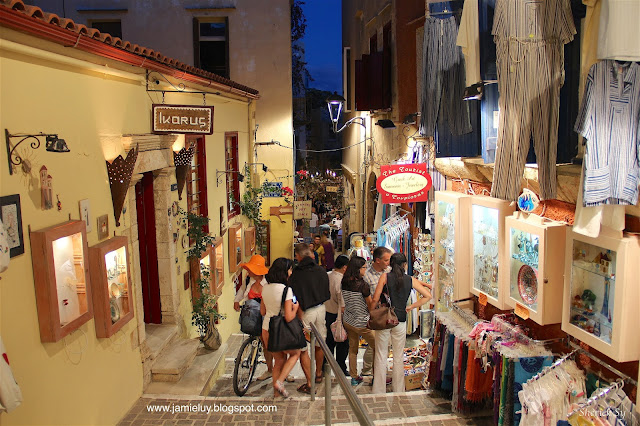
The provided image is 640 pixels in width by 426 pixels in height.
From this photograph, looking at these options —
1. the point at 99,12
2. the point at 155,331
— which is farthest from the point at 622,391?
the point at 99,12

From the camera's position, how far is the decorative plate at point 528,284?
204 inches

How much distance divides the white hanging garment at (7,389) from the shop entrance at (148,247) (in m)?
4.14

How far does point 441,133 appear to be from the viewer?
728cm

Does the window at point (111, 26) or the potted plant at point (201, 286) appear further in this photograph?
the window at point (111, 26)

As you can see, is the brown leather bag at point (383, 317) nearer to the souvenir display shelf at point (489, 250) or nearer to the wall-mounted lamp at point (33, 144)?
the souvenir display shelf at point (489, 250)

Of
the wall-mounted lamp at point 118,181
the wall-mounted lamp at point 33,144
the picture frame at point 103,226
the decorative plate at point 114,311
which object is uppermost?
the wall-mounted lamp at point 33,144

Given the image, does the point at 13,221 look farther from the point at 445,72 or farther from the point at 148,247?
Answer: the point at 445,72

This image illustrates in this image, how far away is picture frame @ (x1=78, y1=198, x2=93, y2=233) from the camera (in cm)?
533

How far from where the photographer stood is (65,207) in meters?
5.06

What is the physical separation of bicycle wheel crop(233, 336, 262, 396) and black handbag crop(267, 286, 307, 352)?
85cm

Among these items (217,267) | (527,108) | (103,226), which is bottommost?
(217,267)

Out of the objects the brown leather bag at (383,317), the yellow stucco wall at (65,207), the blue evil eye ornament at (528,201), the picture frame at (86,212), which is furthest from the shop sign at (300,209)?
the blue evil eye ornament at (528,201)

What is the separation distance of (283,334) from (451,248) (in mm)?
2522

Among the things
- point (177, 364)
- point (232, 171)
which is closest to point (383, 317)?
point (177, 364)
